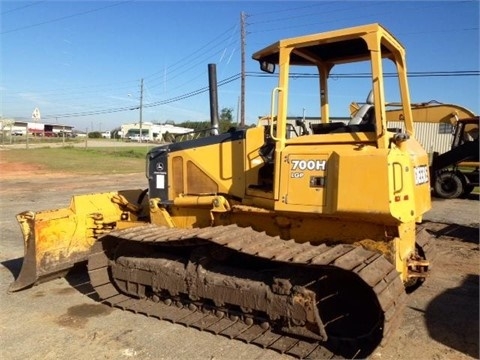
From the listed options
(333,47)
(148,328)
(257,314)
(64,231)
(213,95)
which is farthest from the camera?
(64,231)

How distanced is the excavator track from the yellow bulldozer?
2cm

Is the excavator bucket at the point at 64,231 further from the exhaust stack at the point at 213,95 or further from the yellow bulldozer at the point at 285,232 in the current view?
the exhaust stack at the point at 213,95

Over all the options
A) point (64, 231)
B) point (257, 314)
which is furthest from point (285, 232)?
point (64, 231)

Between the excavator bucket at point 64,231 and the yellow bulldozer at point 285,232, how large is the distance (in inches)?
0.9

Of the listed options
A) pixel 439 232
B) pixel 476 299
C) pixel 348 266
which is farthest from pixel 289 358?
pixel 439 232

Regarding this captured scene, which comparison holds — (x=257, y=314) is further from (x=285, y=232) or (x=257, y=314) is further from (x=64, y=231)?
(x=64, y=231)

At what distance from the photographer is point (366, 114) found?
4.83 metres

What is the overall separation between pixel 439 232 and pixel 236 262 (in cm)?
630

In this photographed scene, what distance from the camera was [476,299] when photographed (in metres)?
5.69

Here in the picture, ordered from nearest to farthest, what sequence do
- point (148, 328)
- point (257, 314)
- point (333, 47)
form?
point (257, 314), point (148, 328), point (333, 47)

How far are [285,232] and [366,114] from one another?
1.46 metres

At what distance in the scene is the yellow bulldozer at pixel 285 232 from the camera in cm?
414

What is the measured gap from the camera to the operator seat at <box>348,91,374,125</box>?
15.5 feet

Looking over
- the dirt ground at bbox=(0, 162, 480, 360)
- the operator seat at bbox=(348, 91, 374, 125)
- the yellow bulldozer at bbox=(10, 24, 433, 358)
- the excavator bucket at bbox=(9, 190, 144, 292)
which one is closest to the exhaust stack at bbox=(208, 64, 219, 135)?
the yellow bulldozer at bbox=(10, 24, 433, 358)
